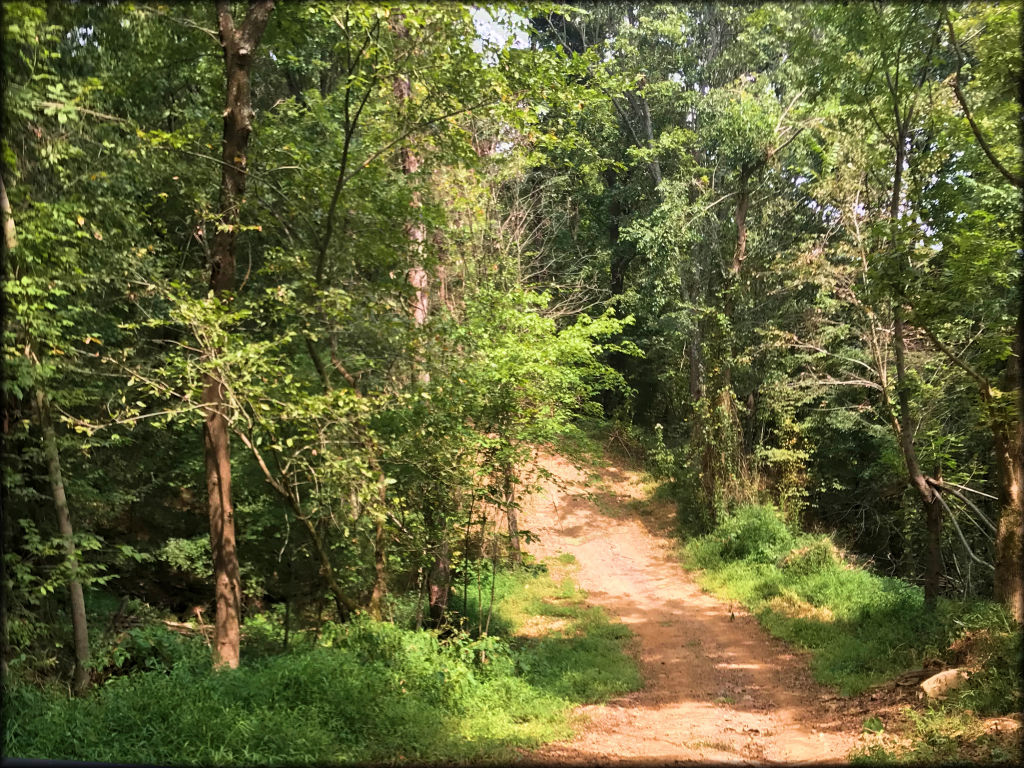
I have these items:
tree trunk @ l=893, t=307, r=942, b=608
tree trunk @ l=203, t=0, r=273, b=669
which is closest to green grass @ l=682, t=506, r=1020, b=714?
tree trunk @ l=893, t=307, r=942, b=608

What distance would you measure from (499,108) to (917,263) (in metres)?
4.30

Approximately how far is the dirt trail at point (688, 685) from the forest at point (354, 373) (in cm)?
40

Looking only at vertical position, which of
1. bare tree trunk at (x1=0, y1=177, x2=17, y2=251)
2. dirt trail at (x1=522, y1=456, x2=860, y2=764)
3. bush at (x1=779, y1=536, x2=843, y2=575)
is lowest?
dirt trail at (x1=522, y1=456, x2=860, y2=764)

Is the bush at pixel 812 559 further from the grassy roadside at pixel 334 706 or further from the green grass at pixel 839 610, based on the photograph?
the grassy roadside at pixel 334 706

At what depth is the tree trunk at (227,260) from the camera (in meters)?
5.26

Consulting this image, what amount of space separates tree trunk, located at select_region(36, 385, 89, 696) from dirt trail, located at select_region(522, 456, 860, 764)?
12.3 ft

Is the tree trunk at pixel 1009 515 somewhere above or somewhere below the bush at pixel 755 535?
above

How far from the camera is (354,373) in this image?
288 inches

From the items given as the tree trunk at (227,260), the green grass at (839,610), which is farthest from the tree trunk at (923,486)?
the tree trunk at (227,260)

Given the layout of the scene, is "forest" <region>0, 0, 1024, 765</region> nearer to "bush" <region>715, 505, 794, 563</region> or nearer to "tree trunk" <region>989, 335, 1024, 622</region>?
"tree trunk" <region>989, 335, 1024, 622</region>

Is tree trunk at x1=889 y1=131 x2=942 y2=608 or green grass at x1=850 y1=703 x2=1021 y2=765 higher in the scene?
tree trunk at x1=889 y1=131 x2=942 y2=608

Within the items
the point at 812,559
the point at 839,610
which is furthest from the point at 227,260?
the point at 812,559

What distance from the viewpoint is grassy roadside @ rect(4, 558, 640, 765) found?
3.78 metres

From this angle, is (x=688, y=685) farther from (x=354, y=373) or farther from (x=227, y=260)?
(x=227, y=260)
